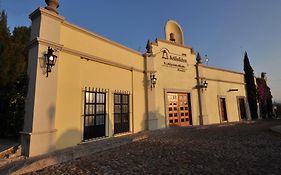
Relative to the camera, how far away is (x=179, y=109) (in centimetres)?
1304

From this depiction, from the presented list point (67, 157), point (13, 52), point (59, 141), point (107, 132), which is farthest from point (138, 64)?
point (13, 52)

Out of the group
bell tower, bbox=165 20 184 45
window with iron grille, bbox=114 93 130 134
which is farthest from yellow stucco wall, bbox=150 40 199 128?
window with iron grille, bbox=114 93 130 134

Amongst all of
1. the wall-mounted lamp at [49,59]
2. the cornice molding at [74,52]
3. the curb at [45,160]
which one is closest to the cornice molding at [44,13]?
the cornice molding at [74,52]

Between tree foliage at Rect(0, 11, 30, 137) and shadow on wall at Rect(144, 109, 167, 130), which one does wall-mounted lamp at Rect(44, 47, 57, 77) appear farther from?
shadow on wall at Rect(144, 109, 167, 130)

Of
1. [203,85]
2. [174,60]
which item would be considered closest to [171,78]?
[174,60]

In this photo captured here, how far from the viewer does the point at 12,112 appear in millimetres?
8727

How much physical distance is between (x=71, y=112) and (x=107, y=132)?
2152 mm

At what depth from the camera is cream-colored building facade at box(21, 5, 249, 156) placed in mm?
6312

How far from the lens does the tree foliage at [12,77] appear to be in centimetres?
780

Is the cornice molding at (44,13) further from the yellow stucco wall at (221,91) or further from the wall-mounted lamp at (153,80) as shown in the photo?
the yellow stucco wall at (221,91)

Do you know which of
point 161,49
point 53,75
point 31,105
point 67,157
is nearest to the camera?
point 67,157

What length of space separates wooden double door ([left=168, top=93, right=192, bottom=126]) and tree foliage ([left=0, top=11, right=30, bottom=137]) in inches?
335

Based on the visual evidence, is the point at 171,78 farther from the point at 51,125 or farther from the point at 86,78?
the point at 51,125

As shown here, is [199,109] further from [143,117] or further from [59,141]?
[59,141]
